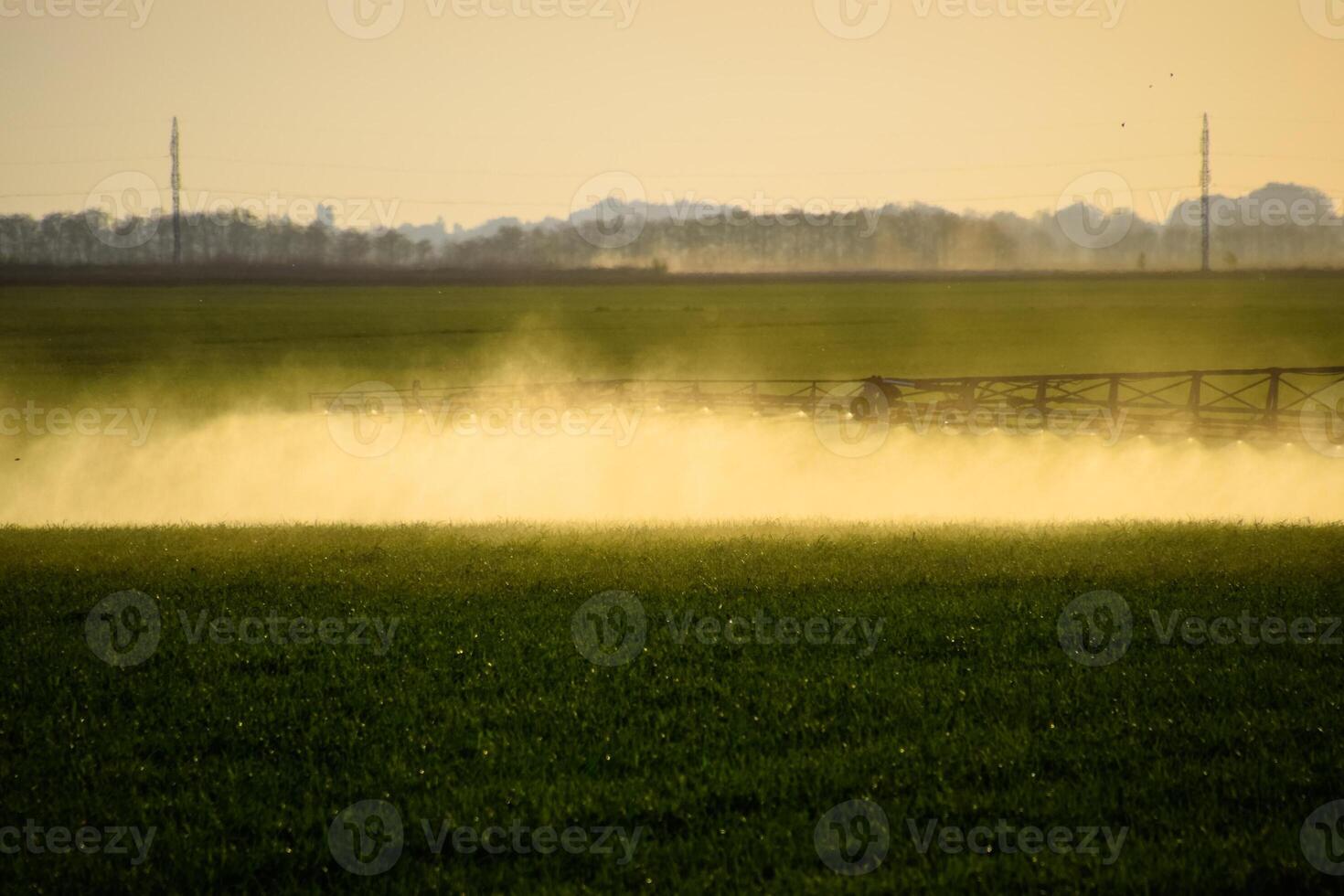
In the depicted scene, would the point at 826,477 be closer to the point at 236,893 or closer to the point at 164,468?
the point at 164,468

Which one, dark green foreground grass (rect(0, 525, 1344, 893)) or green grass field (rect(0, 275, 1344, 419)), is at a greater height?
green grass field (rect(0, 275, 1344, 419))

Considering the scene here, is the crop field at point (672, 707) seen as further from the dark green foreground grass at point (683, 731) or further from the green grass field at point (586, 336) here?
the green grass field at point (586, 336)

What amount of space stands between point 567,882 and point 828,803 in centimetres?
177

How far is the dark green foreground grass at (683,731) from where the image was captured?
684 cm

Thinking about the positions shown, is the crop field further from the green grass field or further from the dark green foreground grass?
the green grass field

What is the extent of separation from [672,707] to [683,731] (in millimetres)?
555

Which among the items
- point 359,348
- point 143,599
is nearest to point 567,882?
point 143,599

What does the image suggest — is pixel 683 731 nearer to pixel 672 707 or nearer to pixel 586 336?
pixel 672 707

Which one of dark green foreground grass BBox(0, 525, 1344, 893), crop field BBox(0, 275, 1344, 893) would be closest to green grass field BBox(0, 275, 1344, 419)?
crop field BBox(0, 275, 1344, 893)

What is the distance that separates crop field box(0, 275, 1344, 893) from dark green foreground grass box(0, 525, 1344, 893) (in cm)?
3

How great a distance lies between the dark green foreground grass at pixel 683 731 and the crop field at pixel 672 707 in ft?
0.10

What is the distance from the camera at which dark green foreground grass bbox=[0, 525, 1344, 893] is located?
6.84m

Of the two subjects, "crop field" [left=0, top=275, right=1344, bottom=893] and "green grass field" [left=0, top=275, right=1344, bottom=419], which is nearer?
"crop field" [left=0, top=275, right=1344, bottom=893]

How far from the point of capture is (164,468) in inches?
1378
